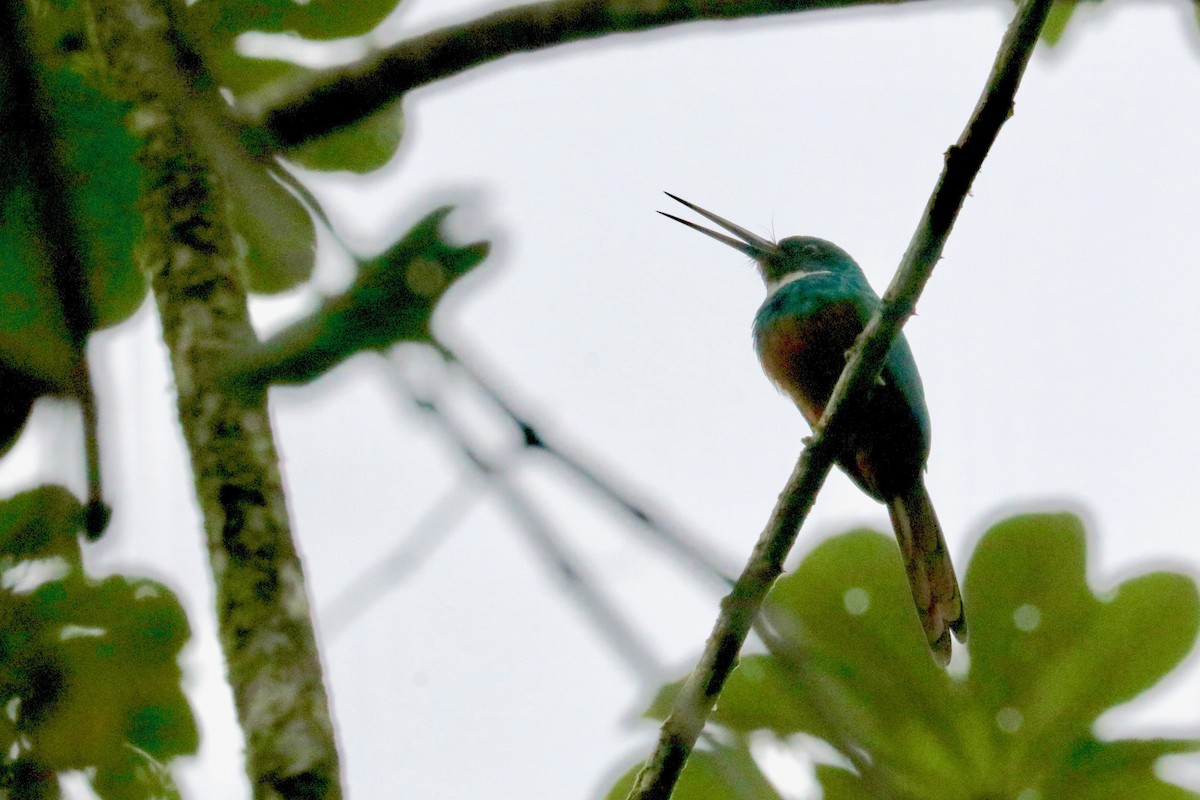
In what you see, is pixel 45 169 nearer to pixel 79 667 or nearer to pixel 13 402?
pixel 13 402

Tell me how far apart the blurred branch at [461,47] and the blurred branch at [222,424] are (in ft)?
0.50

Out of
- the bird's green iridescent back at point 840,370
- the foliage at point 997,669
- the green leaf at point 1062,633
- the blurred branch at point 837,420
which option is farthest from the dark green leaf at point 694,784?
the bird's green iridescent back at point 840,370

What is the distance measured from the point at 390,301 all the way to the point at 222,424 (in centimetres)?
82

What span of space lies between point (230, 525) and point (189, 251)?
469 mm

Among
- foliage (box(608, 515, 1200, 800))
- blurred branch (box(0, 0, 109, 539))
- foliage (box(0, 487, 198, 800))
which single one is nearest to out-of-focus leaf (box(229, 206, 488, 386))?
blurred branch (box(0, 0, 109, 539))

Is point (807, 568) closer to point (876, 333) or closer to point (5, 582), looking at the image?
point (876, 333)

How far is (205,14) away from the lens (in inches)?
86.5

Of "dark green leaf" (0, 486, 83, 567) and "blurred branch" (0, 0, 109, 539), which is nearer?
"blurred branch" (0, 0, 109, 539)

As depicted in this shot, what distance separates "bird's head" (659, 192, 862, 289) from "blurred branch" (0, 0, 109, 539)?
3.57m

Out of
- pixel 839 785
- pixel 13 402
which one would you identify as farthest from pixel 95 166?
pixel 839 785

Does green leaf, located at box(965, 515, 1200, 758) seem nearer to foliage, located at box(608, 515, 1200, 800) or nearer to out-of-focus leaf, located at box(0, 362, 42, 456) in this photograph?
foliage, located at box(608, 515, 1200, 800)

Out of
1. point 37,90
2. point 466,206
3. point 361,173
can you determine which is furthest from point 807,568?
point 466,206

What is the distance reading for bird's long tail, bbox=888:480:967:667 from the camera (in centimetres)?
251

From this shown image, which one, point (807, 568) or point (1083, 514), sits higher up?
point (1083, 514)
